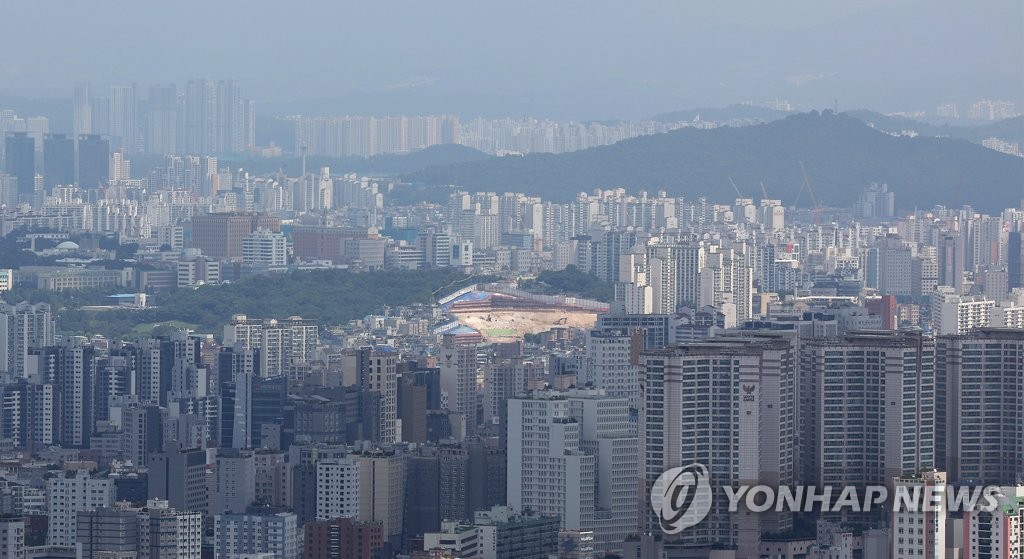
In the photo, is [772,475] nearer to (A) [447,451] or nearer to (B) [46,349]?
(A) [447,451]

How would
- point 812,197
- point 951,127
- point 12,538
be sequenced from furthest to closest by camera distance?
point 812,197 < point 951,127 < point 12,538

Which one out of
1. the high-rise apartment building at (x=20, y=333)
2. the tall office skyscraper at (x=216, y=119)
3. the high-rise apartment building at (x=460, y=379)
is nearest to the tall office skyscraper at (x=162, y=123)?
the tall office skyscraper at (x=216, y=119)

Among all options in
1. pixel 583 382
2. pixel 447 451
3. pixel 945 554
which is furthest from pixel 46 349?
pixel 945 554

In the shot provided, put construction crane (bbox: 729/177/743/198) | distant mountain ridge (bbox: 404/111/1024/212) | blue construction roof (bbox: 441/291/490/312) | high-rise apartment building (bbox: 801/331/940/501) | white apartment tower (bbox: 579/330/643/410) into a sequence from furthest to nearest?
construction crane (bbox: 729/177/743/198) < distant mountain ridge (bbox: 404/111/1024/212) < blue construction roof (bbox: 441/291/490/312) < white apartment tower (bbox: 579/330/643/410) < high-rise apartment building (bbox: 801/331/940/501)

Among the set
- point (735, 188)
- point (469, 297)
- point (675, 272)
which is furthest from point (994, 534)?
point (735, 188)

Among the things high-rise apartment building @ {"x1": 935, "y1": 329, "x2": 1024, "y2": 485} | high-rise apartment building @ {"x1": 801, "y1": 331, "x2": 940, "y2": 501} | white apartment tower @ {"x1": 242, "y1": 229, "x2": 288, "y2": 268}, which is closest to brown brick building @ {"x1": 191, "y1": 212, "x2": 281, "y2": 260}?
white apartment tower @ {"x1": 242, "y1": 229, "x2": 288, "y2": 268}

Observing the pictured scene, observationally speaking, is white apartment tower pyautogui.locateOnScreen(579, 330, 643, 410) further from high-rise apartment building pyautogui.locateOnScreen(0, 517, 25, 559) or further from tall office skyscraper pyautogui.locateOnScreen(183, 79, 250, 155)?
tall office skyscraper pyautogui.locateOnScreen(183, 79, 250, 155)

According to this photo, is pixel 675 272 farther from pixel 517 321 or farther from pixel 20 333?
pixel 20 333
